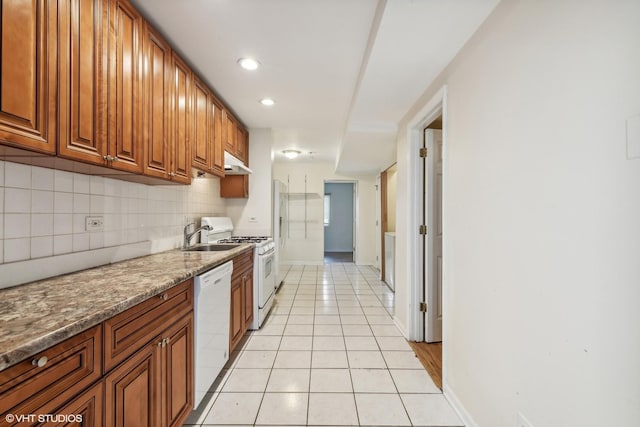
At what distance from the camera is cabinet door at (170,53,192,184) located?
192cm

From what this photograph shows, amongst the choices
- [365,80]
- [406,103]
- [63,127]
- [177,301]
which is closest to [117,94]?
[63,127]

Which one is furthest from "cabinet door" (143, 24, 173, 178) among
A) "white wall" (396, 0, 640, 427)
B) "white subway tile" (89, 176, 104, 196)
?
"white wall" (396, 0, 640, 427)

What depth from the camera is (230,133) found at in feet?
10.1

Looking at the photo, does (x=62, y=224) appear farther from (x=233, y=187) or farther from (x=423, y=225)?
(x=423, y=225)

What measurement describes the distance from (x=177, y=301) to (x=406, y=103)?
230 cm

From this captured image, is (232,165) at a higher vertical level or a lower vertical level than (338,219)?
higher

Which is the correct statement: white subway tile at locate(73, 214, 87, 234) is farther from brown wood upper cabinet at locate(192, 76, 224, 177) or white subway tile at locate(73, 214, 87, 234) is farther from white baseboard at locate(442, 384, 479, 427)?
white baseboard at locate(442, 384, 479, 427)

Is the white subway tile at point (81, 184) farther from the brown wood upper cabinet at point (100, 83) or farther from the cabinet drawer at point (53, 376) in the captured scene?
the cabinet drawer at point (53, 376)

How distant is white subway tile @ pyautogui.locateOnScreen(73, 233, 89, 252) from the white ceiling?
1.32 meters

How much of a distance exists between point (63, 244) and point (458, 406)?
92.8 inches

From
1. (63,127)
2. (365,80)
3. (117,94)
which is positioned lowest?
(63,127)

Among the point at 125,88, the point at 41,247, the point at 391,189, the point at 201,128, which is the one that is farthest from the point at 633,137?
the point at 391,189

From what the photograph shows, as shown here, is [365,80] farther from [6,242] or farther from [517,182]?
[6,242]

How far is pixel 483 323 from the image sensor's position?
1415mm
